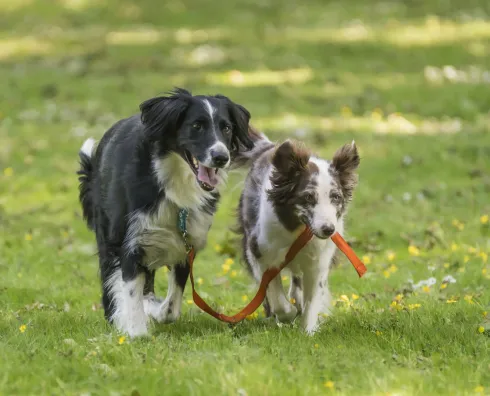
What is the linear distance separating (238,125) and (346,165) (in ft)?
2.82

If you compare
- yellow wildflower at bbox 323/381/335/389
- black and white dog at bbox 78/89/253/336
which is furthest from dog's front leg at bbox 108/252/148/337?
yellow wildflower at bbox 323/381/335/389

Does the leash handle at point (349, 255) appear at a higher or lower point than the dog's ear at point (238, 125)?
lower

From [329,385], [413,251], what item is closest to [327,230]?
[329,385]

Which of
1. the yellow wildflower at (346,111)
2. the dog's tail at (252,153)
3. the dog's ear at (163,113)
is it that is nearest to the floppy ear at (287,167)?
the dog's ear at (163,113)

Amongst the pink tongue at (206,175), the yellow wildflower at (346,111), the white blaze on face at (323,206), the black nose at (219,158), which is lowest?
the yellow wildflower at (346,111)

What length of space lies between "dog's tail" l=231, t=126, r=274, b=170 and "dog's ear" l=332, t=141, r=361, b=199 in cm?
113

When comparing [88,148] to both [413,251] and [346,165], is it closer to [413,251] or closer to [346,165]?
[346,165]

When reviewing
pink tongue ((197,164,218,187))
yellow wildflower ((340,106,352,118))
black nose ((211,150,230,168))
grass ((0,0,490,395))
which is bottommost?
yellow wildflower ((340,106,352,118))

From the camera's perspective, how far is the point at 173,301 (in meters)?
6.79

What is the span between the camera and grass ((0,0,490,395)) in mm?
5254

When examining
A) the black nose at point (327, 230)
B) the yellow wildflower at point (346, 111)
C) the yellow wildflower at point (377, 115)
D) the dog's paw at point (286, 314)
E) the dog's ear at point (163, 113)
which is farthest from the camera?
the yellow wildflower at point (346, 111)

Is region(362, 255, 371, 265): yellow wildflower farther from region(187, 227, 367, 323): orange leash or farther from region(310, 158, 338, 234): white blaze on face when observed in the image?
region(310, 158, 338, 234): white blaze on face

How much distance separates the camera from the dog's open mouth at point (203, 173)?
19.8ft

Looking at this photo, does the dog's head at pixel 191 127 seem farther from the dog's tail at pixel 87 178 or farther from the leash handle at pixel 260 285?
the dog's tail at pixel 87 178
